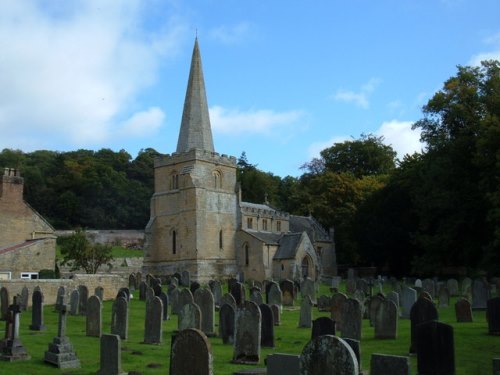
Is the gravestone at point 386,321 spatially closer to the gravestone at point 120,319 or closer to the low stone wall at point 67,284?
the gravestone at point 120,319

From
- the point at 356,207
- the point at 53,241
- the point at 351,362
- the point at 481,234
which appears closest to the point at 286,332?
the point at 351,362

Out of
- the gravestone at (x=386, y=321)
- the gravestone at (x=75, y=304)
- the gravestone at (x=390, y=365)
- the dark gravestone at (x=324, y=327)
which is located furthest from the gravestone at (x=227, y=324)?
the gravestone at (x=75, y=304)

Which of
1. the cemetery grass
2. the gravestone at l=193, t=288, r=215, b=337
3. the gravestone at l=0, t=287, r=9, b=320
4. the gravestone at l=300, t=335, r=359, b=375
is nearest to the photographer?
the gravestone at l=300, t=335, r=359, b=375

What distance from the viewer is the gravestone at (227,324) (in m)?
14.7

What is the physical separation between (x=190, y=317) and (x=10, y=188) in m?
22.9

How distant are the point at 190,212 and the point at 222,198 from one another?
12.0 feet

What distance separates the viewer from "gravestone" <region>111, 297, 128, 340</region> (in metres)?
15.4

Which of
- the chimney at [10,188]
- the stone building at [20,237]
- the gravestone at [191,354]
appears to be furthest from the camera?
the chimney at [10,188]

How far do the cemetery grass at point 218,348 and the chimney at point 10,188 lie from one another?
15987 millimetres

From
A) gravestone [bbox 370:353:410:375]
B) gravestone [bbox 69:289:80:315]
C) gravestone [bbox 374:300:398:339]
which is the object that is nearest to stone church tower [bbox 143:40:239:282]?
gravestone [bbox 69:289:80:315]

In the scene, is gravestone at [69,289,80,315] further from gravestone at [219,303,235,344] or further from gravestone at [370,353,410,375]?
gravestone at [370,353,410,375]

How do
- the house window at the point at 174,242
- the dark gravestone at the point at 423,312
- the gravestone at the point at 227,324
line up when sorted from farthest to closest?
the house window at the point at 174,242 < the gravestone at the point at 227,324 < the dark gravestone at the point at 423,312

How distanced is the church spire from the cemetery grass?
31.9 m

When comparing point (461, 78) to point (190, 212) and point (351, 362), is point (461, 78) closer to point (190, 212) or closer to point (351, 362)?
point (190, 212)
